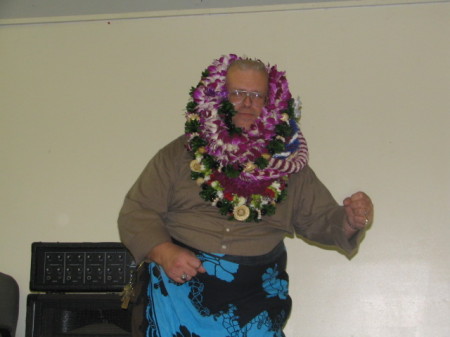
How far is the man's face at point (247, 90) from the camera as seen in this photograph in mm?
2242

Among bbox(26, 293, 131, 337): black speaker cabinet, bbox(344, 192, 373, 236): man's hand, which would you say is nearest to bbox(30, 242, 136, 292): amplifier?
bbox(26, 293, 131, 337): black speaker cabinet

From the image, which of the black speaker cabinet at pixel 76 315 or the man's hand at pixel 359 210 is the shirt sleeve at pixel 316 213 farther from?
the black speaker cabinet at pixel 76 315

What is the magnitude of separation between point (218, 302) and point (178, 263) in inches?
9.8

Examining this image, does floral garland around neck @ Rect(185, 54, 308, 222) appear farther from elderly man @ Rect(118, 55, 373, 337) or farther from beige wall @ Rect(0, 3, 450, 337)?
beige wall @ Rect(0, 3, 450, 337)

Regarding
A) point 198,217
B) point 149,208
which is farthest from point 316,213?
point 149,208

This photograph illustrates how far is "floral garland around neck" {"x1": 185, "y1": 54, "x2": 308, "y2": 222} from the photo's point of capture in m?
2.14

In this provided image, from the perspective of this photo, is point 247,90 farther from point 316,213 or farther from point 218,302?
point 218,302

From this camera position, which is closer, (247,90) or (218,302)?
(218,302)

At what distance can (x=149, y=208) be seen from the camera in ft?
6.84

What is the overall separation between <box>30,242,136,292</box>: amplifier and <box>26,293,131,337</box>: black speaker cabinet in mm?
43

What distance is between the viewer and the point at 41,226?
10.6ft

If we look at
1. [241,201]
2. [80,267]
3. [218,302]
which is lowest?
[80,267]

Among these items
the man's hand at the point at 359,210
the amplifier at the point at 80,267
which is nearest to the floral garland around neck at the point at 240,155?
the man's hand at the point at 359,210

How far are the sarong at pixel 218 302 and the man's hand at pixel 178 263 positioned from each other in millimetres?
138
